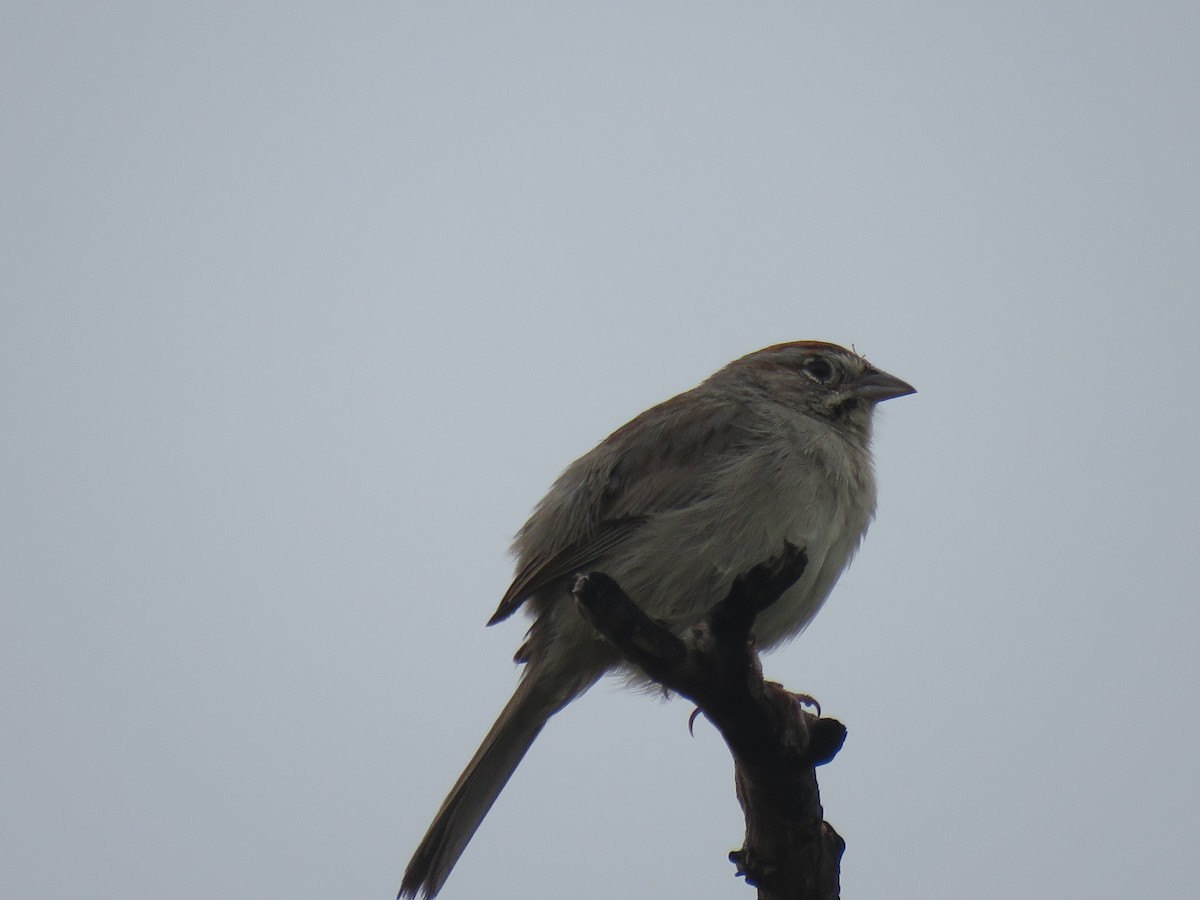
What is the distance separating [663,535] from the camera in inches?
207

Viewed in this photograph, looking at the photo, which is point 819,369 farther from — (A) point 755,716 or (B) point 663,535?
(A) point 755,716

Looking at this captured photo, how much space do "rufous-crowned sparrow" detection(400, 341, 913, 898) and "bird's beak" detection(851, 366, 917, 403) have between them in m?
0.52

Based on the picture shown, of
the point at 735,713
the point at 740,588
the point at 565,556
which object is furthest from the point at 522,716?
the point at 740,588

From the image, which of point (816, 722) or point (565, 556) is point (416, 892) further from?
point (816, 722)

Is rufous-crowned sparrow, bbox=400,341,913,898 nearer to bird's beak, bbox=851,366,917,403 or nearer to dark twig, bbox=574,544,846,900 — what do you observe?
bird's beak, bbox=851,366,917,403

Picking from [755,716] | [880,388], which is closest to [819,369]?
[880,388]

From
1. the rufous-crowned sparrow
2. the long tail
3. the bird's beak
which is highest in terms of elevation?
the bird's beak

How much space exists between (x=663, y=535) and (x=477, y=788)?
133cm

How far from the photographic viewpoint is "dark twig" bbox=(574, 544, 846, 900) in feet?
11.7

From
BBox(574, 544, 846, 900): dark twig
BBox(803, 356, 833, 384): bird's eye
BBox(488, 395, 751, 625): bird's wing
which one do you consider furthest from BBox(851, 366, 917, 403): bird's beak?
BBox(574, 544, 846, 900): dark twig

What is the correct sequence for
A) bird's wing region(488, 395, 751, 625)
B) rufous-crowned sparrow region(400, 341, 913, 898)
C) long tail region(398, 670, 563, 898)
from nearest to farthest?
1. long tail region(398, 670, 563, 898)
2. rufous-crowned sparrow region(400, 341, 913, 898)
3. bird's wing region(488, 395, 751, 625)

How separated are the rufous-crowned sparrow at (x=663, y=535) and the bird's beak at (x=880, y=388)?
1.70 feet

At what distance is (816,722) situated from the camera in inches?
157

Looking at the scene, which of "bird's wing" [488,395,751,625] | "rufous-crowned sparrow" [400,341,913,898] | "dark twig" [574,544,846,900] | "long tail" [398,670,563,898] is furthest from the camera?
"bird's wing" [488,395,751,625]
